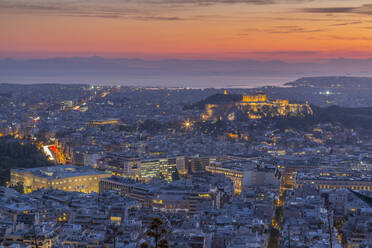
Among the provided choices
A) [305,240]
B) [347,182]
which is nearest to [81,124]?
[347,182]

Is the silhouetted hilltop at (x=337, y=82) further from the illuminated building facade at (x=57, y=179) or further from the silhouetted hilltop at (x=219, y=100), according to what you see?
the illuminated building facade at (x=57, y=179)

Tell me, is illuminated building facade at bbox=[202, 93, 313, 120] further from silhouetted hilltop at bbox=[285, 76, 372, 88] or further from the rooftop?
silhouetted hilltop at bbox=[285, 76, 372, 88]

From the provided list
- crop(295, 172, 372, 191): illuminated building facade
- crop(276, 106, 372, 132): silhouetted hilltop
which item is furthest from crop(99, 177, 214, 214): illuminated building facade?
crop(276, 106, 372, 132): silhouetted hilltop

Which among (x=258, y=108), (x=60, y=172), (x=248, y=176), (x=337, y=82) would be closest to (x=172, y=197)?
(x=248, y=176)

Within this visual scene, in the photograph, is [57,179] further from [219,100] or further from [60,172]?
[219,100]

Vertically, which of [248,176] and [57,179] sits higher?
[57,179]

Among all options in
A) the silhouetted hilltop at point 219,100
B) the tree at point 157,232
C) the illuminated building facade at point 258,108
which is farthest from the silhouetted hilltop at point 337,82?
the tree at point 157,232

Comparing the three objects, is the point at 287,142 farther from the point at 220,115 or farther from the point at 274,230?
the point at 274,230
